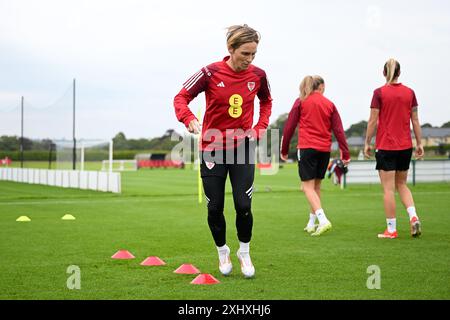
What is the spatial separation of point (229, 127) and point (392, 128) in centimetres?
380

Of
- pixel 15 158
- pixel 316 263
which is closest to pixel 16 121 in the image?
pixel 15 158

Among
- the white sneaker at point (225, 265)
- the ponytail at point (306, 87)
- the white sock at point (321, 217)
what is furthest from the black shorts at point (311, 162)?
the white sneaker at point (225, 265)

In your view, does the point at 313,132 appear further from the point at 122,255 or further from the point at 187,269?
the point at 187,269

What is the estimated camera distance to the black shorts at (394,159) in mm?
9852

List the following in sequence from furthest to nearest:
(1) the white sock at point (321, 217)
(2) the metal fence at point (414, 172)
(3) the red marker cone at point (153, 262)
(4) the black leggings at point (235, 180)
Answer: (2) the metal fence at point (414, 172) < (1) the white sock at point (321, 217) < (3) the red marker cone at point (153, 262) < (4) the black leggings at point (235, 180)

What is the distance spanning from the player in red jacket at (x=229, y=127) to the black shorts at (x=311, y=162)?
3.72m

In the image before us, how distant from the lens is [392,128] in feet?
32.2

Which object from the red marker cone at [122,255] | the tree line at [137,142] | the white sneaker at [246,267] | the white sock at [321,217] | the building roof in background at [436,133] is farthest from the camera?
the building roof in background at [436,133]

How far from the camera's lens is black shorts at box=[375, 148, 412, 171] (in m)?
9.85

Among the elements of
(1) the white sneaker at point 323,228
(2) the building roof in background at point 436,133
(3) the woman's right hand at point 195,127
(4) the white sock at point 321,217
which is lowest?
(1) the white sneaker at point 323,228

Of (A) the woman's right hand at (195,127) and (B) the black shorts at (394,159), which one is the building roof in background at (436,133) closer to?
(B) the black shorts at (394,159)

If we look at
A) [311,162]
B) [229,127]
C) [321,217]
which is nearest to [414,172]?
[311,162]

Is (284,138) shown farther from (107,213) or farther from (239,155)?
(107,213)

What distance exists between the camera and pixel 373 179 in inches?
1001
